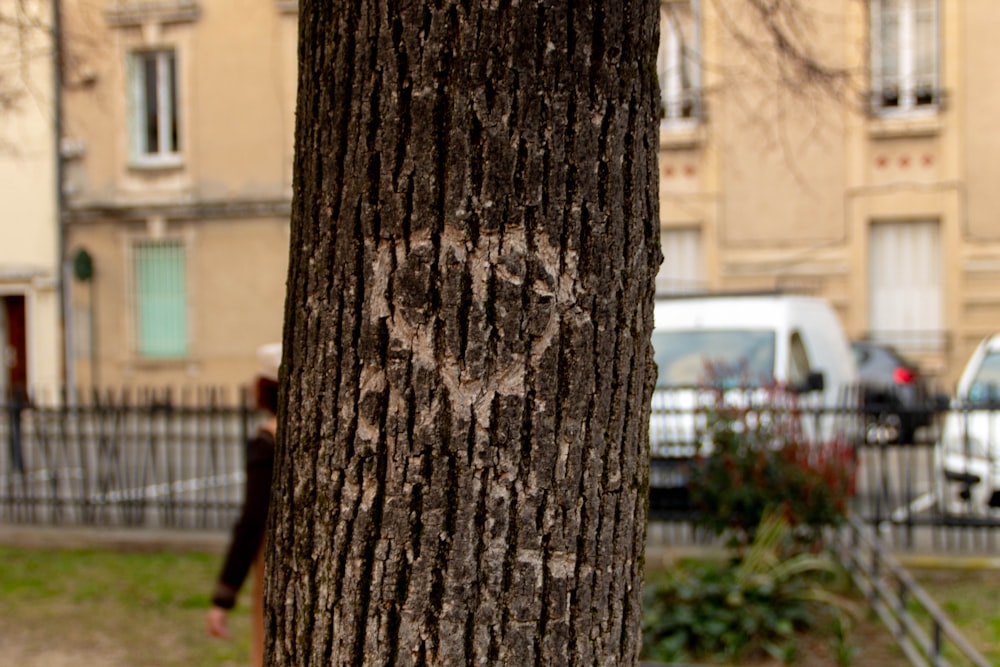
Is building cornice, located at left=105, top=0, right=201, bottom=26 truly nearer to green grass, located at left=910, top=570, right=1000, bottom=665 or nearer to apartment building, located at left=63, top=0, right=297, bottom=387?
apartment building, located at left=63, top=0, right=297, bottom=387

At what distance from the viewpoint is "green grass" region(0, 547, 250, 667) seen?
6.79 m

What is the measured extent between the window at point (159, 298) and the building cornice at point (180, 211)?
604mm

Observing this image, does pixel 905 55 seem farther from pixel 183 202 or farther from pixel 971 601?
pixel 971 601

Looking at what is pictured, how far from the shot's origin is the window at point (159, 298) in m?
24.4

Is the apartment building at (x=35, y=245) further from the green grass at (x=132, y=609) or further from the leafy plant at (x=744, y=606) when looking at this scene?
the leafy plant at (x=744, y=606)

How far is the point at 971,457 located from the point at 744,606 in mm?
3695

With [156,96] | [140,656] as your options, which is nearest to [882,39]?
[156,96]

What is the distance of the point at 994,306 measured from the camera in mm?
20797

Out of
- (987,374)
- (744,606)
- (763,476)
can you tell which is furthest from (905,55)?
(744,606)

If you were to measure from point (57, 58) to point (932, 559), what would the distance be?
7.97 meters

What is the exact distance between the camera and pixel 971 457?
9.20 meters

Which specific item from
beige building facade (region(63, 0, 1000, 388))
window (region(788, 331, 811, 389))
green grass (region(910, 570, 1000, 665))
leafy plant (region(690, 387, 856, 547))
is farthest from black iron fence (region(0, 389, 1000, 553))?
beige building facade (region(63, 0, 1000, 388))

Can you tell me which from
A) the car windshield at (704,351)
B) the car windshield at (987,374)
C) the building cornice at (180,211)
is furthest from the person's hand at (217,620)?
the building cornice at (180,211)

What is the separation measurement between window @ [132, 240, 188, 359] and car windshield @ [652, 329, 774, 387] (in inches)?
622
